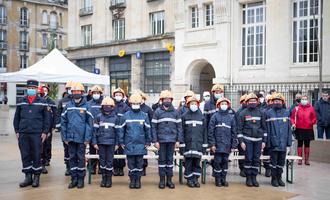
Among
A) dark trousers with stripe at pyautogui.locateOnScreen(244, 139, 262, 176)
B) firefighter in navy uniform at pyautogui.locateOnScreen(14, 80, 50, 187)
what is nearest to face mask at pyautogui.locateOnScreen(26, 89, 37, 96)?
firefighter in navy uniform at pyautogui.locateOnScreen(14, 80, 50, 187)

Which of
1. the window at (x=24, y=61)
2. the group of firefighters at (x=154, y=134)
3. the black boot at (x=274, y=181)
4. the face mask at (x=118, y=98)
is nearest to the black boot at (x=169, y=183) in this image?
the group of firefighters at (x=154, y=134)

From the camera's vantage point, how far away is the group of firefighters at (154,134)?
971 centimetres

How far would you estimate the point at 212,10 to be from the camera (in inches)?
1021

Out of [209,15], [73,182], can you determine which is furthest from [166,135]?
[209,15]

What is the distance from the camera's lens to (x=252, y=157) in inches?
405

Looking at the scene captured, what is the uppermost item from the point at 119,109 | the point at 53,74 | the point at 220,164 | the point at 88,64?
the point at 88,64

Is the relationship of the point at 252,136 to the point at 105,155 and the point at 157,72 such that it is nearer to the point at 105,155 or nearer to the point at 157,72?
the point at 105,155

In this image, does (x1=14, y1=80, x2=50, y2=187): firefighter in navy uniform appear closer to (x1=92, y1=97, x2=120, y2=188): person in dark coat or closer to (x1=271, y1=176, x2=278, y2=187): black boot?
(x1=92, y1=97, x2=120, y2=188): person in dark coat

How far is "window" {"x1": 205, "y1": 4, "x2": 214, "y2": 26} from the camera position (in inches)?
1020

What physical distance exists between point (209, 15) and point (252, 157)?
16.9 meters

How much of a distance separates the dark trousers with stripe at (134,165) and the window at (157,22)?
2032 cm

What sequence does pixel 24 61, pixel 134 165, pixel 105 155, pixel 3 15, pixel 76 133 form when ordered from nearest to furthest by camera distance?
pixel 76 133
pixel 134 165
pixel 105 155
pixel 3 15
pixel 24 61

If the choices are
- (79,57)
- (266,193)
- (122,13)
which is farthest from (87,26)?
(266,193)

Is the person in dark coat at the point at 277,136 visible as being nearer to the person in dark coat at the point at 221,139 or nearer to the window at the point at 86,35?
the person in dark coat at the point at 221,139
